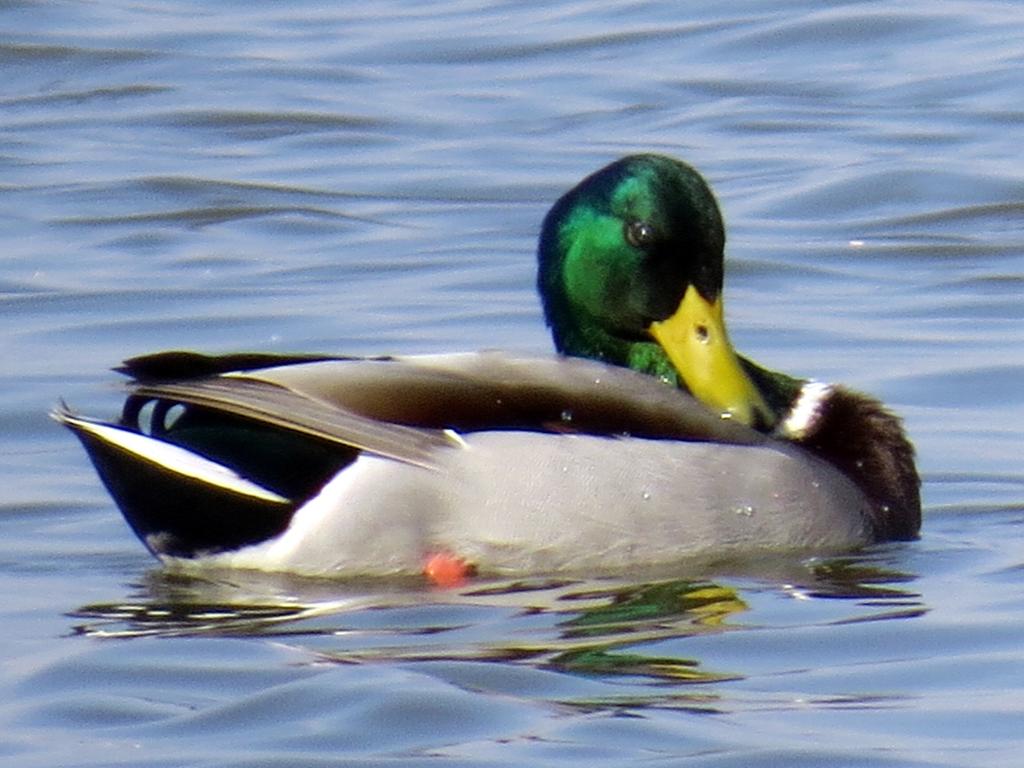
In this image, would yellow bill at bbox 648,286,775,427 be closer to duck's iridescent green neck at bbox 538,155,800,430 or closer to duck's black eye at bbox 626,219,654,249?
duck's iridescent green neck at bbox 538,155,800,430

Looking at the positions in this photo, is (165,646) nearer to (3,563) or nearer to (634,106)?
(3,563)

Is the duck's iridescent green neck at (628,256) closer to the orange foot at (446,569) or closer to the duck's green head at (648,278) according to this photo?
the duck's green head at (648,278)

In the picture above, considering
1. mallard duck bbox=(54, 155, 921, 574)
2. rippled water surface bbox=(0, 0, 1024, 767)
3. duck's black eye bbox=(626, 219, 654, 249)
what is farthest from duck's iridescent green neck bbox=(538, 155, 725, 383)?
rippled water surface bbox=(0, 0, 1024, 767)

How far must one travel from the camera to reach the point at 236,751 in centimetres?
517

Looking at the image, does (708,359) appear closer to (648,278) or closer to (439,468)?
(648,278)

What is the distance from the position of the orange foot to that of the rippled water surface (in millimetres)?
41

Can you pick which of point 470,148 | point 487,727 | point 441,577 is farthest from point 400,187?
point 487,727

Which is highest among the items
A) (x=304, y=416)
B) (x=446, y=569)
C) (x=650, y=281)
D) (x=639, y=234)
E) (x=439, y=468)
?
(x=639, y=234)

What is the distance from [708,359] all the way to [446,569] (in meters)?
1.02

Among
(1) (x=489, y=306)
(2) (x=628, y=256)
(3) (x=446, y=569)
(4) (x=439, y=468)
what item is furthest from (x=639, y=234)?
(1) (x=489, y=306)

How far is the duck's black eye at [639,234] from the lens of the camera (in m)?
7.16

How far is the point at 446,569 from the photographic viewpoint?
21.5ft

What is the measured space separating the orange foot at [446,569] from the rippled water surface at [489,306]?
1.6 inches

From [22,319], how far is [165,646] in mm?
3946
